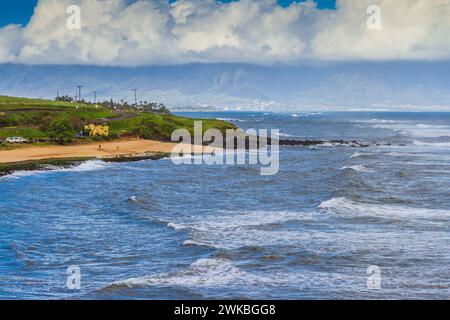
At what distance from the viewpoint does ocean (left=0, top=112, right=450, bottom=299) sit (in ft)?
80.6

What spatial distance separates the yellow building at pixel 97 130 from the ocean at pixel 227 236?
4376 centimetres

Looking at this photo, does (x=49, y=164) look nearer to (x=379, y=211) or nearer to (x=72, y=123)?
(x=72, y=123)

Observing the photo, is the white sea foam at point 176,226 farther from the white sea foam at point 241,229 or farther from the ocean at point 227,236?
Answer: the ocean at point 227,236

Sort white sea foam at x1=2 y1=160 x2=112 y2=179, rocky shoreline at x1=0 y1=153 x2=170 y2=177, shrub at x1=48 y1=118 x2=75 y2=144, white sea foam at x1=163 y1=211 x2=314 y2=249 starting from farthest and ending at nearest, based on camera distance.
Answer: shrub at x1=48 y1=118 x2=75 y2=144
rocky shoreline at x1=0 y1=153 x2=170 y2=177
white sea foam at x1=2 y1=160 x2=112 y2=179
white sea foam at x1=163 y1=211 x2=314 y2=249

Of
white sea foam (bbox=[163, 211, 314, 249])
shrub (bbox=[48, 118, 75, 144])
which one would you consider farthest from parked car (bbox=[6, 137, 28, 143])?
white sea foam (bbox=[163, 211, 314, 249])

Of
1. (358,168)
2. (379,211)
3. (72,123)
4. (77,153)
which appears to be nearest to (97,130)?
(72,123)

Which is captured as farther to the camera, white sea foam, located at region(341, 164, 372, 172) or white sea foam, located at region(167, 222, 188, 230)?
white sea foam, located at region(341, 164, 372, 172)

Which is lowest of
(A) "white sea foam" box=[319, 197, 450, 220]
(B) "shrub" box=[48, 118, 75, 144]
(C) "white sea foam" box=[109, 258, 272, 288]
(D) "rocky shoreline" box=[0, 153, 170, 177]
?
(C) "white sea foam" box=[109, 258, 272, 288]

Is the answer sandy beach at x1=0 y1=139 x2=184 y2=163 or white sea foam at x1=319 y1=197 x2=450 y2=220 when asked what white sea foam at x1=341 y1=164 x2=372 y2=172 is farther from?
sandy beach at x1=0 y1=139 x2=184 y2=163

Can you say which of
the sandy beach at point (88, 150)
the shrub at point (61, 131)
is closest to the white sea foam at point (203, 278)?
the sandy beach at point (88, 150)

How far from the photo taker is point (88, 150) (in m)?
94.6

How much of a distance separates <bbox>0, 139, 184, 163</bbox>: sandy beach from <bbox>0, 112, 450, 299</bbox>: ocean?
15.7 metres

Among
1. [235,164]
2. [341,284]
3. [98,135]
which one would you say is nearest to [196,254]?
[341,284]

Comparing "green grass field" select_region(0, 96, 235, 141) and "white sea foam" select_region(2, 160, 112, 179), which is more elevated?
"green grass field" select_region(0, 96, 235, 141)
